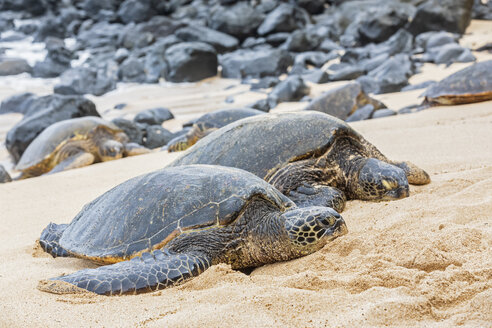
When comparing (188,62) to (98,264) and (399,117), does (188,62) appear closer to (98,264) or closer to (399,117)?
(399,117)

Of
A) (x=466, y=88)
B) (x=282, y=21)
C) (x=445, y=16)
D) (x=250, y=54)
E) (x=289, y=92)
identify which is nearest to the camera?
(x=466, y=88)

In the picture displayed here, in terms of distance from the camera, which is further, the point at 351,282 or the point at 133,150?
the point at 133,150

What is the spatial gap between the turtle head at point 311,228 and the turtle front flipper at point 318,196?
26.6 inches

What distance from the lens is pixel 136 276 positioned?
223cm

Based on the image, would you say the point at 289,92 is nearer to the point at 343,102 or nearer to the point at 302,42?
the point at 343,102

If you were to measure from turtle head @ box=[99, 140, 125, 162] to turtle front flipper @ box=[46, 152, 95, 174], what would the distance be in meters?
0.18

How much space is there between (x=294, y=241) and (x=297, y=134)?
1289 mm

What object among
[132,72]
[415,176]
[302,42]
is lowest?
[132,72]

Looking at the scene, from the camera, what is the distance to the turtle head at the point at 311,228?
246cm

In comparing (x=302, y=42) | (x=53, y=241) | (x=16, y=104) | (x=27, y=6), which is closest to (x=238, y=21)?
(x=302, y=42)

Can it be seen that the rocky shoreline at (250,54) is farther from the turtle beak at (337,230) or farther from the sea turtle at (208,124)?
the turtle beak at (337,230)

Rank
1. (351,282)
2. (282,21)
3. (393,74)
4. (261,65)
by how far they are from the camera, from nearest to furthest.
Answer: (351,282)
(393,74)
(261,65)
(282,21)

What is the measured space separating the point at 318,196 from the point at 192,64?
14583 millimetres

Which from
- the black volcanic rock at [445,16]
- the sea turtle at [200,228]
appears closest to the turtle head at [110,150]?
the sea turtle at [200,228]
